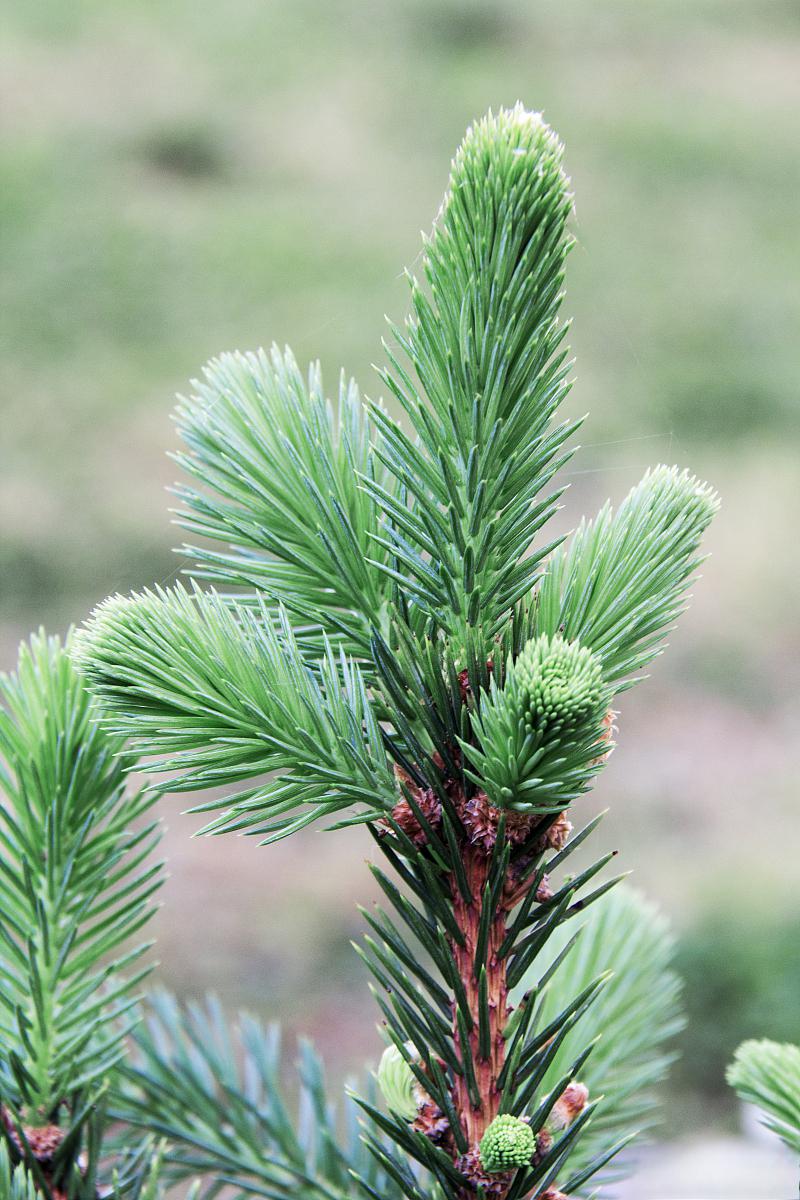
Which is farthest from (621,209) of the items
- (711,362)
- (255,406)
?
(255,406)

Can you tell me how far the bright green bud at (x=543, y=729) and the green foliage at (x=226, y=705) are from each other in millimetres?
47

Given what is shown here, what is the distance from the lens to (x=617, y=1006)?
0.52m

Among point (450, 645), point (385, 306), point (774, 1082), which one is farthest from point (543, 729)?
point (385, 306)

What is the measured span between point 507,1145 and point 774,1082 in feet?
0.43

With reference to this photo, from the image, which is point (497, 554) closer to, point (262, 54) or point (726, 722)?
point (726, 722)

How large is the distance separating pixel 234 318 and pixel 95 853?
442cm

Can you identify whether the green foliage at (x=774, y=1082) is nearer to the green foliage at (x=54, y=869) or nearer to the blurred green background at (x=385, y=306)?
the green foliage at (x=54, y=869)

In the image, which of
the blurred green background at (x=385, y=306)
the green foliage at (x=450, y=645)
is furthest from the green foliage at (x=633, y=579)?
the blurred green background at (x=385, y=306)

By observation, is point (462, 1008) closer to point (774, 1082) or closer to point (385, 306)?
point (774, 1082)

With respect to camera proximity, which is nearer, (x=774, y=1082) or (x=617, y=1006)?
(x=774, y=1082)

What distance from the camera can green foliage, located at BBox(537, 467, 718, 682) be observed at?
0.37 metres

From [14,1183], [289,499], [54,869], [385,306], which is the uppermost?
[385,306]

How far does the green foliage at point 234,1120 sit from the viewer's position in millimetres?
474

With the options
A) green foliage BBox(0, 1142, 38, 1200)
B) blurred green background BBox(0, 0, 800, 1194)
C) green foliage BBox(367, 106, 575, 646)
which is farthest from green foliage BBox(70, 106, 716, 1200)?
blurred green background BBox(0, 0, 800, 1194)
